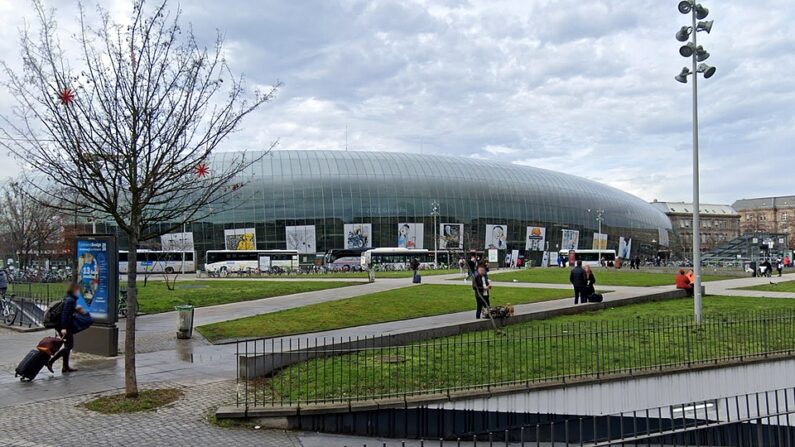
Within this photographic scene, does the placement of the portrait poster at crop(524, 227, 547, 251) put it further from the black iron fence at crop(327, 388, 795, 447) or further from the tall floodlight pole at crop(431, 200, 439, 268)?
the black iron fence at crop(327, 388, 795, 447)

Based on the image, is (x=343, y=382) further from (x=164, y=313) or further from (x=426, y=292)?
(x=426, y=292)

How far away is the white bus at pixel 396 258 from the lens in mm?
74750

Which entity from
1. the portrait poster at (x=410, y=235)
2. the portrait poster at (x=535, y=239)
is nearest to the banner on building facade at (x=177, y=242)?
the portrait poster at (x=410, y=235)

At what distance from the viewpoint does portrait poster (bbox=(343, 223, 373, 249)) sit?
88.9 meters

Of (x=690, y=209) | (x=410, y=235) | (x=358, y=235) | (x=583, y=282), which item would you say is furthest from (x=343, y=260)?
(x=690, y=209)

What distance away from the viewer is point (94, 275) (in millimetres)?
13820

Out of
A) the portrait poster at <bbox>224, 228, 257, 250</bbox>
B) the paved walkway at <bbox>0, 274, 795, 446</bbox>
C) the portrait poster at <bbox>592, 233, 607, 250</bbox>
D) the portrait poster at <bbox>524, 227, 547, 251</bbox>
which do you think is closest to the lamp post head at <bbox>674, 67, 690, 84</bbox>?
the paved walkway at <bbox>0, 274, 795, 446</bbox>

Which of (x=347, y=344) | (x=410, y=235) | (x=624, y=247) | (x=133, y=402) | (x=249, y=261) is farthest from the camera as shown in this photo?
(x=624, y=247)

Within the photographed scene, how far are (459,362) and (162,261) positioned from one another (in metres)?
69.0

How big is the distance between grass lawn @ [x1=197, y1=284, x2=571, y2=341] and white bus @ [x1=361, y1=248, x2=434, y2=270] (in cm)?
4596

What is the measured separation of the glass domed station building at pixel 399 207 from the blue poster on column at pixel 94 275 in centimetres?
6510

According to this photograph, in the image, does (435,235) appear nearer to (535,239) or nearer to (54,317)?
(535,239)

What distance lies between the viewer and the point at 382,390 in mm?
9625

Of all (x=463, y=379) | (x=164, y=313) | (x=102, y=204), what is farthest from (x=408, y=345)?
(x=164, y=313)
